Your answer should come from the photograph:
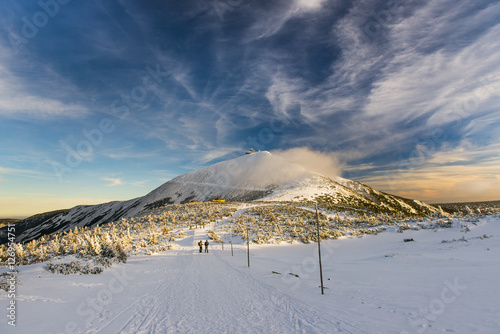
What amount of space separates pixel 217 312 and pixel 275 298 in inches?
102

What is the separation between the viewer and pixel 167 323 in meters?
7.00

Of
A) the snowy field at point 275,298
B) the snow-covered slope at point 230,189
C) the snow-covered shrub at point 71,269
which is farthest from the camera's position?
the snow-covered slope at point 230,189

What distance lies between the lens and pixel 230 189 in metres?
102

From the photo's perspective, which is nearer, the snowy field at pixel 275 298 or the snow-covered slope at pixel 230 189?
the snowy field at pixel 275 298

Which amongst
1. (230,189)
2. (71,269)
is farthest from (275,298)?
(230,189)

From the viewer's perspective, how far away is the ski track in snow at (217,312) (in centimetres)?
655

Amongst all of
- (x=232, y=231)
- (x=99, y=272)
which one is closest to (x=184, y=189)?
(x=232, y=231)

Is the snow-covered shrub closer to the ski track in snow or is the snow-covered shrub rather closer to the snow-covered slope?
the ski track in snow

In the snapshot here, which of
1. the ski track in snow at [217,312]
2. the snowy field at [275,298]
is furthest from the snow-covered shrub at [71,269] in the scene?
the ski track in snow at [217,312]

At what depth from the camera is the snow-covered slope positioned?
297 feet

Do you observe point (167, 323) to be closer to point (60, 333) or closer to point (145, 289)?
point (60, 333)

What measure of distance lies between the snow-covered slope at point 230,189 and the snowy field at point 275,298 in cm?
6622

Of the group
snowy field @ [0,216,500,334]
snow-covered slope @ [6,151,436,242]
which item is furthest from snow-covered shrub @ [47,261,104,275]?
snow-covered slope @ [6,151,436,242]

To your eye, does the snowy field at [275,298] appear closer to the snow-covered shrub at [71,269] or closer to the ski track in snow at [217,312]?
the ski track in snow at [217,312]
